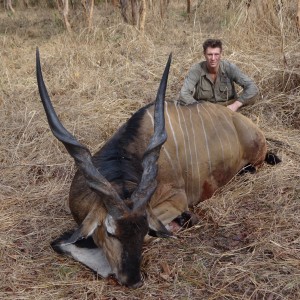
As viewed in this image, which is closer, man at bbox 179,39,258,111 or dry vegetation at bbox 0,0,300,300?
dry vegetation at bbox 0,0,300,300

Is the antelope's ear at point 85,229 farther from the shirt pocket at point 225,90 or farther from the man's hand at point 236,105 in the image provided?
the shirt pocket at point 225,90

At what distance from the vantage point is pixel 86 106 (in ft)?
17.7

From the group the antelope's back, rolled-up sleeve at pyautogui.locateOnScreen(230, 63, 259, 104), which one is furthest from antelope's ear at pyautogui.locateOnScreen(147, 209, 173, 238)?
rolled-up sleeve at pyautogui.locateOnScreen(230, 63, 259, 104)

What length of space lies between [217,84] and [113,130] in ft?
3.53

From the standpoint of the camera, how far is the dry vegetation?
106 inches

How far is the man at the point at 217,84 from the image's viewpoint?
4695mm

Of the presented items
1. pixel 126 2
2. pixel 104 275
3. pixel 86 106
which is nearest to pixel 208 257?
pixel 104 275

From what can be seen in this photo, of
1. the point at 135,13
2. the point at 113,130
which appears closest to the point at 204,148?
the point at 113,130

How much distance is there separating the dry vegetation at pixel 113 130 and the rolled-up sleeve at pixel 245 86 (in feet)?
1.20

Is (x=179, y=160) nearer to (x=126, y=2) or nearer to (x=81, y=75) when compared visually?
(x=81, y=75)

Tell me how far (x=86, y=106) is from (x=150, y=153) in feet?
8.92

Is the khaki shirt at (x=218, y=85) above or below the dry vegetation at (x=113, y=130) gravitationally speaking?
above

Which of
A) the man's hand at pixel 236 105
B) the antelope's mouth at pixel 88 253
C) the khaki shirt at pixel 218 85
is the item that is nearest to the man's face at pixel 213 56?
the khaki shirt at pixel 218 85

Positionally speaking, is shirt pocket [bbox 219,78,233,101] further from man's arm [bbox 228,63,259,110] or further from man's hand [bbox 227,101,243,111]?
man's hand [bbox 227,101,243,111]
